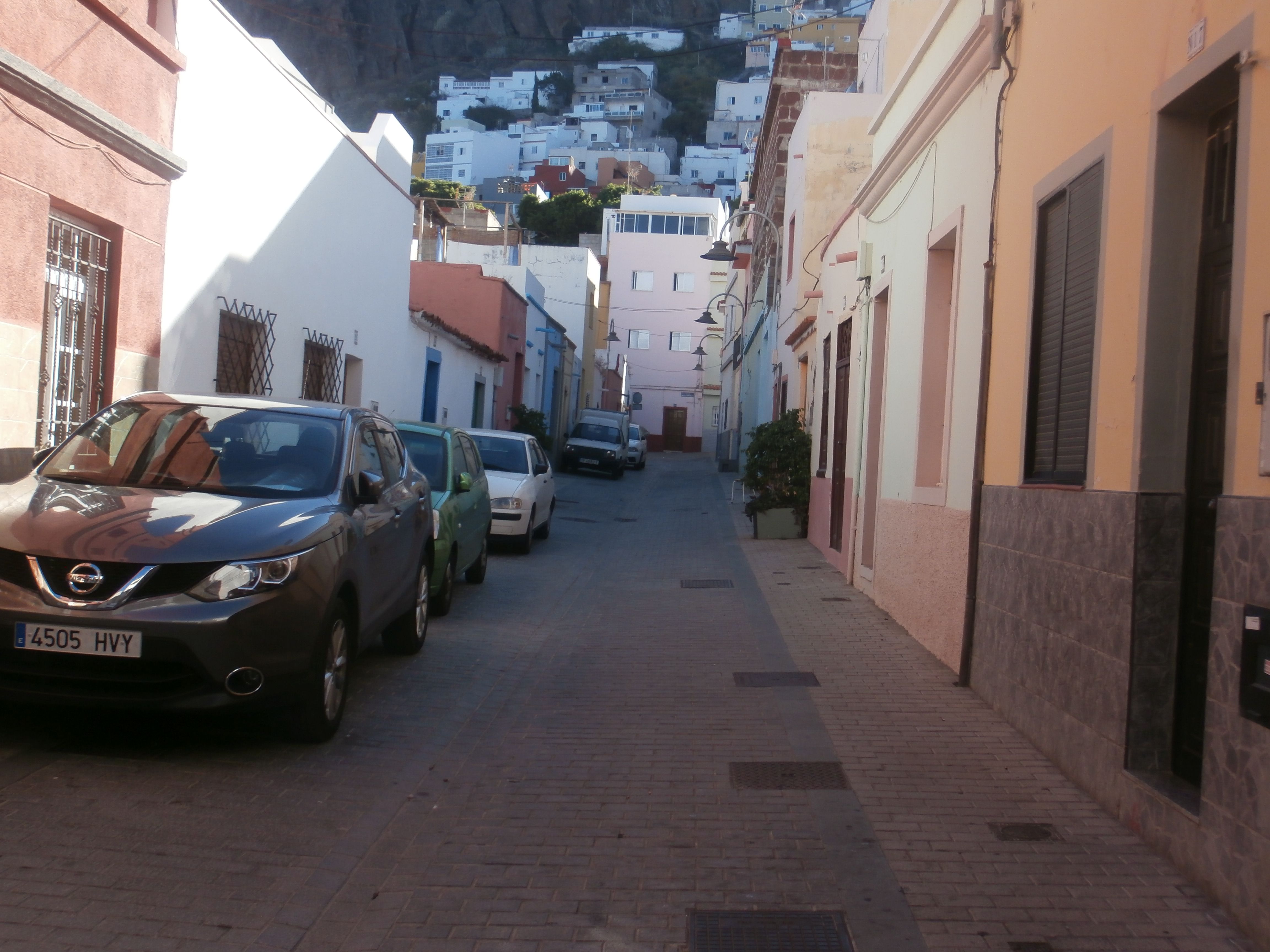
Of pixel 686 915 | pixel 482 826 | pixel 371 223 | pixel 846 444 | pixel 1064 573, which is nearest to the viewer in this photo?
pixel 686 915

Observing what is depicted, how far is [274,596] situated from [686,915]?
2.35 m

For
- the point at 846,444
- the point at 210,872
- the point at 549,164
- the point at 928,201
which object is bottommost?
the point at 210,872

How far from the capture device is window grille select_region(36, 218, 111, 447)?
8.43m

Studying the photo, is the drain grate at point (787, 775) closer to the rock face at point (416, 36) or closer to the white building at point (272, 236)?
the white building at point (272, 236)

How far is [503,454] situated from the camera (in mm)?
15742

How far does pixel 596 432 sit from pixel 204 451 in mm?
27464

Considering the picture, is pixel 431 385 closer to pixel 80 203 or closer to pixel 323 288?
pixel 323 288

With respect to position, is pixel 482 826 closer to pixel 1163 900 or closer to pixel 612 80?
pixel 1163 900

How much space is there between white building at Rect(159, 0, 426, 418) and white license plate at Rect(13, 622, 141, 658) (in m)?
3.44

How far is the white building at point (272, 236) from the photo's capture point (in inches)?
412

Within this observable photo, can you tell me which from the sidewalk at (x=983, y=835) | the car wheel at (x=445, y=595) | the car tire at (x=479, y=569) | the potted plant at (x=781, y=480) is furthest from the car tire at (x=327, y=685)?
the potted plant at (x=781, y=480)

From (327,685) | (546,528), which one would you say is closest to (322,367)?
(546,528)

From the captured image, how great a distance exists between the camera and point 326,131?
14.2 meters

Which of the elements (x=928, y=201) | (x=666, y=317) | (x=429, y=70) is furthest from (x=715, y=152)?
(x=928, y=201)
